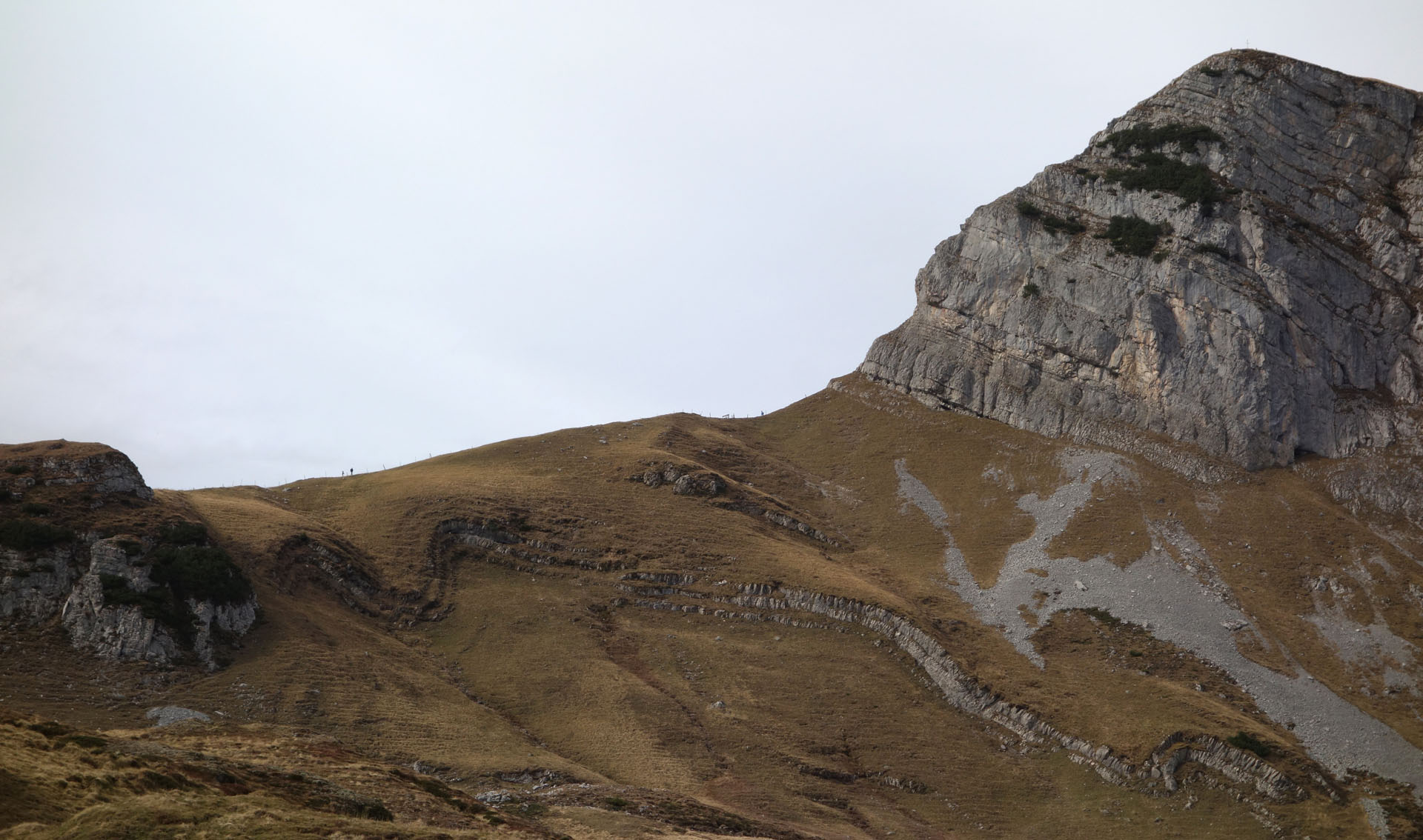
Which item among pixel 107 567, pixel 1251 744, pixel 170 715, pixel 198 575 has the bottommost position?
pixel 1251 744

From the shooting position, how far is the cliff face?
97.6 metres

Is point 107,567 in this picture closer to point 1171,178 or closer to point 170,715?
point 170,715

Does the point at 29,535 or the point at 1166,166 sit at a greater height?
the point at 1166,166

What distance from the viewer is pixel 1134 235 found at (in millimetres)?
108250

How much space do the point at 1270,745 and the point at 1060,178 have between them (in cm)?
7686

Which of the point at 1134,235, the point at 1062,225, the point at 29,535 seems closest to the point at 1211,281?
the point at 1134,235

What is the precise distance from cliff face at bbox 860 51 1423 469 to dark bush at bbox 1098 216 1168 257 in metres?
0.24

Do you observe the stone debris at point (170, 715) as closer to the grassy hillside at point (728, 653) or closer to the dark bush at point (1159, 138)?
the grassy hillside at point (728, 653)

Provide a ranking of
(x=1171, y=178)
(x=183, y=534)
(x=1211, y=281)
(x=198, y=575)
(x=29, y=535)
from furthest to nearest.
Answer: (x=1171, y=178)
(x=1211, y=281)
(x=183, y=534)
(x=198, y=575)
(x=29, y=535)

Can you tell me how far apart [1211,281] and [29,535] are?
4221 inches

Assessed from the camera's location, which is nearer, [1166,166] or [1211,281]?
[1211,281]

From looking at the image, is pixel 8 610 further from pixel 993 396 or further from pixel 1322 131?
pixel 1322 131

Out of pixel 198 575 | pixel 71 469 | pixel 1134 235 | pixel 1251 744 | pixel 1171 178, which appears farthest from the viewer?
pixel 1171 178

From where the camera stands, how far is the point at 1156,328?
102m
